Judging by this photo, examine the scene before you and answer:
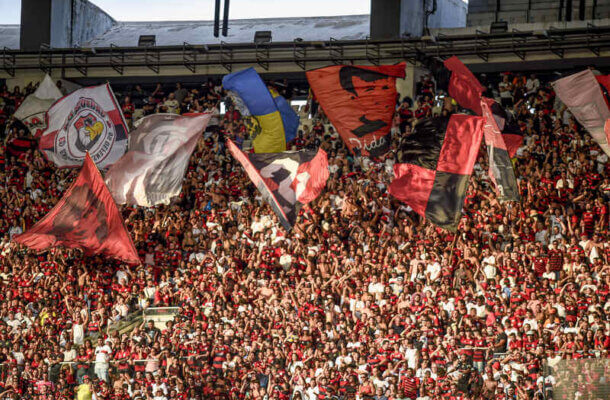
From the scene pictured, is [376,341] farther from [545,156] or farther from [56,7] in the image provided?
[56,7]

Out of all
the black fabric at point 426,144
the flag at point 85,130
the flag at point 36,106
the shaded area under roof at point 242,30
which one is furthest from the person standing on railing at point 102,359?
the shaded area under roof at point 242,30

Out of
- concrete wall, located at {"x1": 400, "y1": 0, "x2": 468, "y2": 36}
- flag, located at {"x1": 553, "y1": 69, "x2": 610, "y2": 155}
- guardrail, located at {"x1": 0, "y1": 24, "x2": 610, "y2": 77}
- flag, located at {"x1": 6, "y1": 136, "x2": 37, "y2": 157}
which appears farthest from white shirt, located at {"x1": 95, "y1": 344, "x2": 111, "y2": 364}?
concrete wall, located at {"x1": 400, "y1": 0, "x2": 468, "y2": 36}

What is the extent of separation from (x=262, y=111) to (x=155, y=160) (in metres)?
3.29

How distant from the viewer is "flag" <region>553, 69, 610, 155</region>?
2488cm

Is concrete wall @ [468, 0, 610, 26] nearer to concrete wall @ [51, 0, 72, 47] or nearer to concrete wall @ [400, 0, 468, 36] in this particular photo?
concrete wall @ [400, 0, 468, 36]

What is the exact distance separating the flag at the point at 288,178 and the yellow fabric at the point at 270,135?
7.83 ft

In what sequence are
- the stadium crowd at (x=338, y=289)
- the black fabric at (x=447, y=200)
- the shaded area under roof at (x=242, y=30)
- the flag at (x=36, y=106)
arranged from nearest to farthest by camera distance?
the stadium crowd at (x=338, y=289), the black fabric at (x=447, y=200), the flag at (x=36, y=106), the shaded area under roof at (x=242, y=30)

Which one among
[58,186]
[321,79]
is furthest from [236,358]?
[58,186]

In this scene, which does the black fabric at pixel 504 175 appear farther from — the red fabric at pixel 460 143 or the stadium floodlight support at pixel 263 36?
the stadium floodlight support at pixel 263 36

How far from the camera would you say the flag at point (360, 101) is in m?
27.0

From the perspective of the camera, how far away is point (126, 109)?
33375 millimetres

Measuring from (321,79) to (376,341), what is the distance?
824cm

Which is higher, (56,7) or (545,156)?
(56,7)

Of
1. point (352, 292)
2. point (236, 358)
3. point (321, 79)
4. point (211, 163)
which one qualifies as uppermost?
point (321, 79)
